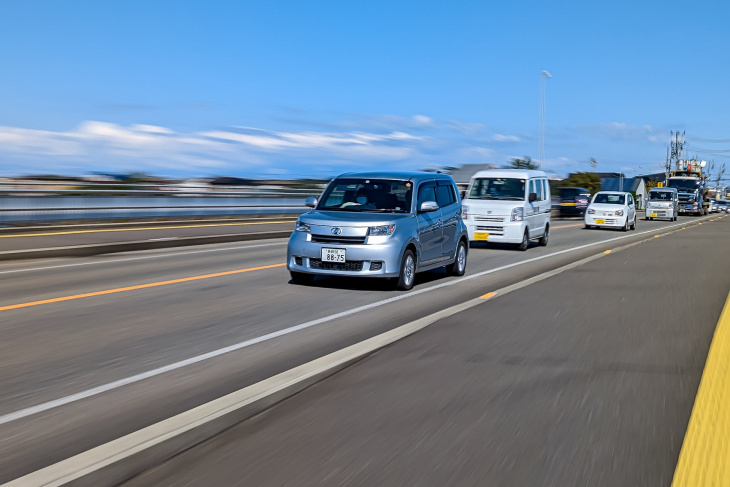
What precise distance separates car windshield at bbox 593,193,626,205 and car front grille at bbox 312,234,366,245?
25630 millimetres

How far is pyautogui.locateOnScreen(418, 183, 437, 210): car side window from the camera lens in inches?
512

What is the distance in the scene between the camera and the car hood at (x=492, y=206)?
21328 mm

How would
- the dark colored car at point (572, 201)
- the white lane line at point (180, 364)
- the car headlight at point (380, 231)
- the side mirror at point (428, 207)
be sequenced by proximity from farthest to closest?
the dark colored car at point (572, 201), the side mirror at point (428, 207), the car headlight at point (380, 231), the white lane line at point (180, 364)

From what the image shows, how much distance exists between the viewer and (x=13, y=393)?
5.66m

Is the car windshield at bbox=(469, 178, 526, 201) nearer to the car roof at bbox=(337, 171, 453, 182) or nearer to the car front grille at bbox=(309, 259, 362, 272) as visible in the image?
the car roof at bbox=(337, 171, 453, 182)

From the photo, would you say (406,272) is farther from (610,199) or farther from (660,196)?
(660,196)

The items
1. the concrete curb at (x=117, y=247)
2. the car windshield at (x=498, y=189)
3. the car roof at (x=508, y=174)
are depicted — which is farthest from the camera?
the car roof at (x=508, y=174)

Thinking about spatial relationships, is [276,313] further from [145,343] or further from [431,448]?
[431,448]

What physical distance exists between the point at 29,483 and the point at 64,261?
12.7 meters

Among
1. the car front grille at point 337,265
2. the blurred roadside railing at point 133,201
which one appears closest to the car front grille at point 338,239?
the car front grille at point 337,265

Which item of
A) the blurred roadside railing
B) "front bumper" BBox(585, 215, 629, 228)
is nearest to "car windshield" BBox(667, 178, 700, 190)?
"front bumper" BBox(585, 215, 629, 228)

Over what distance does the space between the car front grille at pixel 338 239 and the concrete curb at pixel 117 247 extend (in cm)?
687

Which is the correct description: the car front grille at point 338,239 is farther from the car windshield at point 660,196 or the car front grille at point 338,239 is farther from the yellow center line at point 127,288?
the car windshield at point 660,196

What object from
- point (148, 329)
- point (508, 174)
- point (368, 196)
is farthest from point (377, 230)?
point (508, 174)
